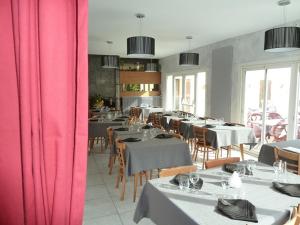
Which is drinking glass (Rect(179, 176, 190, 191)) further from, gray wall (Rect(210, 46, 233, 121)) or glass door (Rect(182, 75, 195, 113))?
glass door (Rect(182, 75, 195, 113))

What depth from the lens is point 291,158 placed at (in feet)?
9.25

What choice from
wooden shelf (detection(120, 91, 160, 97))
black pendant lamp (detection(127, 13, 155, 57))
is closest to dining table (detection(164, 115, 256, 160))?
black pendant lamp (detection(127, 13, 155, 57))

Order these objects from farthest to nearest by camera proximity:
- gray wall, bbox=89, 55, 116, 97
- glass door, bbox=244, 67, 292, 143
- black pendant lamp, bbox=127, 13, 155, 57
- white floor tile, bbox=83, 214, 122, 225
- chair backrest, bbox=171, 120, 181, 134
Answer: gray wall, bbox=89, 55, 116, 97 → chair backrest, bbox=171, 120, 181, 134 → glass door, bbox=244, 67, 292, 143 → black pendant lamp, bbox=127, 13, 155, 57 → white floor tile, bbox=83, 214, 122, 225

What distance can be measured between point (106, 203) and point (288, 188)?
7.22 feet

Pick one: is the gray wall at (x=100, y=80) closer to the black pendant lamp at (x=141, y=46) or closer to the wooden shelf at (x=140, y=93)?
the wooden shelf at (x=140, y=93)

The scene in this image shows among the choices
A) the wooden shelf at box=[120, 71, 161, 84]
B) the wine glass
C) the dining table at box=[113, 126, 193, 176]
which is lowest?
the dining table at box=[113, 126, 193, 176]

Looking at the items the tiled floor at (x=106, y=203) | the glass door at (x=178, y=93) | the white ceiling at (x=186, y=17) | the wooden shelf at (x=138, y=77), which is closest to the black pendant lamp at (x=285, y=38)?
the white ceiling at (x=186, y=17)

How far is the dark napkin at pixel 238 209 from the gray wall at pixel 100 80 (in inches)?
358

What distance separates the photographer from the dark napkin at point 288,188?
5.83 ft

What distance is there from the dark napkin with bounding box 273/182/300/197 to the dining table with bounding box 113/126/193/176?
162cm

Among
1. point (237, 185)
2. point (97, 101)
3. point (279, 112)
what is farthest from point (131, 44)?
point (97, 101)

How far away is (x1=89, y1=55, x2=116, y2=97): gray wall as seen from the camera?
10.1 metres

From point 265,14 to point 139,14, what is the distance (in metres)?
2.18

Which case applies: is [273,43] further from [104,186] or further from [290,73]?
[104,186]
